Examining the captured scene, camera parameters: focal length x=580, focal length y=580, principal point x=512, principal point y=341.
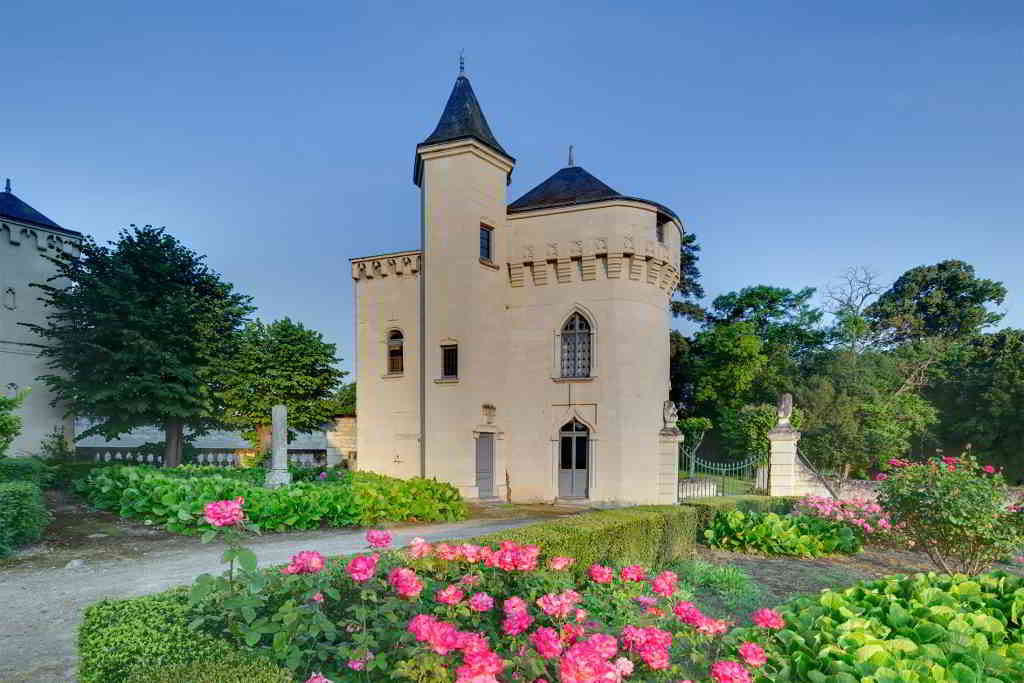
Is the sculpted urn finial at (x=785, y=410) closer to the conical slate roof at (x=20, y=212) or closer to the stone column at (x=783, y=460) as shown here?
the stone column at (x=783, y=460)

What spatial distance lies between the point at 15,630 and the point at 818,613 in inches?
296

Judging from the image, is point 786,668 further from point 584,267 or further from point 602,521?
point 584,267

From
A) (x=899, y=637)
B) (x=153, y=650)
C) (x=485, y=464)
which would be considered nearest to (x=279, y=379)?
(x=485, y=464)

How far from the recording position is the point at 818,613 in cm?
513

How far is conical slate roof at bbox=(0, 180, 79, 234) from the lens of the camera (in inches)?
807

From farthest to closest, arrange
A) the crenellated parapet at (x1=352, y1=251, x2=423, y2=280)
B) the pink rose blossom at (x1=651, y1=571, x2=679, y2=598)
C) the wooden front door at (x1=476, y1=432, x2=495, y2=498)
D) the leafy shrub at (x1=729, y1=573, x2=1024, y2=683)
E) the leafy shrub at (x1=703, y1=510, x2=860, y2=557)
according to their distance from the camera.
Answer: the crenellated parapet at (x1=352, y1=251, x2=423, y2=280), the wooden front door at (x1=476, y1=432, x2=495, y2=498), the leafy shrub at (x1=703, y1=510, x2=860, y2=557), the leafy shrub at (x1=729, y1=573, x2=1024, y2=683), the pink rose blossom at (x1=651, y1=571, x2=679, y2=598)

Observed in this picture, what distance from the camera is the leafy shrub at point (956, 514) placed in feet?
27.8

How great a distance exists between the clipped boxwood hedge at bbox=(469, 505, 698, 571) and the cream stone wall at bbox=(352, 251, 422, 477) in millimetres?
10075

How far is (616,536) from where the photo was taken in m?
8.30

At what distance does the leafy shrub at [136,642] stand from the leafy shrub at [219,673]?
0.40 ft

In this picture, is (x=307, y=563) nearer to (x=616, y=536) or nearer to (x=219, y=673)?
(x=219, y=673)

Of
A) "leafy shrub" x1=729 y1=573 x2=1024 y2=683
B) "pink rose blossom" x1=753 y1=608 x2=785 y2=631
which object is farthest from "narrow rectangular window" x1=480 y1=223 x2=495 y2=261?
"pink rose blossom" x1=753 y1=608 x2=785 y2=631

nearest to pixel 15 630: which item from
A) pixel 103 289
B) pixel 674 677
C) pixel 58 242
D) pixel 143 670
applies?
pixel 143 670

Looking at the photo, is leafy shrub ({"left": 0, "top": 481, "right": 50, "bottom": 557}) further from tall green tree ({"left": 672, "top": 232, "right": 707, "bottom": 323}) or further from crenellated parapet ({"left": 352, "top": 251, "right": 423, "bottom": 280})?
tall green tree ({"left": 672, "top": 232, "right": 707, "bottom": 323})
